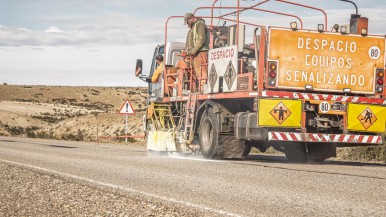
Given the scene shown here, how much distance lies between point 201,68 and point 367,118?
420 cm

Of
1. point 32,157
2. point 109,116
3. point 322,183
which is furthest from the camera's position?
point 109,116

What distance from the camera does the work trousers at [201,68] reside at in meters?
16.7

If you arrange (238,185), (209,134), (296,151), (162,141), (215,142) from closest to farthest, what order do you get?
(238,185) < (215,142) < (209,134) < (296,151) < (162,141)

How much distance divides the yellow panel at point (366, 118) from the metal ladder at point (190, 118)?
12.9ft

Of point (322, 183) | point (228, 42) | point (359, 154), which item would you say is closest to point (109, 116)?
point (359, 154)

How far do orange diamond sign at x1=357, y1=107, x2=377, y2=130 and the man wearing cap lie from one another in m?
3.82

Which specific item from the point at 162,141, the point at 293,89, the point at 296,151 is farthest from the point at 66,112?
the point at 293,89

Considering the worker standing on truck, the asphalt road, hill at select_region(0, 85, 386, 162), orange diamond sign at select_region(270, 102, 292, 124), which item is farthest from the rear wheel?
hill at select_region(0, 85, 386, 162)

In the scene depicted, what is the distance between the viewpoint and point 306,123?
48.3 ft

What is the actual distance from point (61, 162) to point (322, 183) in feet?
22.8

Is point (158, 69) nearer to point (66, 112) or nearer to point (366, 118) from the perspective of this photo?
point (366, 118)

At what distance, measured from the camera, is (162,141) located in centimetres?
1869

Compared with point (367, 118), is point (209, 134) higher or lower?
lower

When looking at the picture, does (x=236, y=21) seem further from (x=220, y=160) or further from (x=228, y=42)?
(x=220, y=160)
